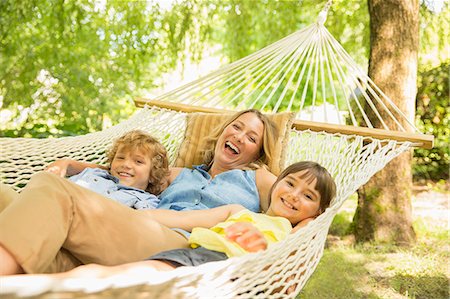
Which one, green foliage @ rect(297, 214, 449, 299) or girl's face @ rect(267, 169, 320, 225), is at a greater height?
girl's face @ rect(267, 169, 320, 225)

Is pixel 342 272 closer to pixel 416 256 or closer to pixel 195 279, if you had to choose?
pixel 416 256

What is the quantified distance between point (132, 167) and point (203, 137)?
0.52 metres

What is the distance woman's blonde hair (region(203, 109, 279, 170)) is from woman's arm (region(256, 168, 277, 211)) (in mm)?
91

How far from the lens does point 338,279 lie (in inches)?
127

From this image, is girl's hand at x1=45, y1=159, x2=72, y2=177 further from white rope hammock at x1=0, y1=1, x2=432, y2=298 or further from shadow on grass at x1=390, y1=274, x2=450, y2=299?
shadow on grass at x1=390, y1=274, x2=450, y2=299

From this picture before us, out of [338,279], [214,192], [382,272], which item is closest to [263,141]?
[214,192]

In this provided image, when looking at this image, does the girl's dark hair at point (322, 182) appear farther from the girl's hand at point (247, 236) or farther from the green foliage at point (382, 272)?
the green foliage at point (382, 272)

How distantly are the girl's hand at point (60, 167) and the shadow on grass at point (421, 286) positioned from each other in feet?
5.83

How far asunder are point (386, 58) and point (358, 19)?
144 centimetres

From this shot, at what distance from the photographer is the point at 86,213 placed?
1363 mm

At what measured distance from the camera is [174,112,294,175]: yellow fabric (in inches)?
91.5

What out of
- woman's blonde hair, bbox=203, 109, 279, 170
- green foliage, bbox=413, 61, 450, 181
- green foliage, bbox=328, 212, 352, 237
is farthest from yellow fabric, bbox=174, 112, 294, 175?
green foliage, bbox=413, 61, 450, 181

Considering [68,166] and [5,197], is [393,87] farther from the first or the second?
[5,197]

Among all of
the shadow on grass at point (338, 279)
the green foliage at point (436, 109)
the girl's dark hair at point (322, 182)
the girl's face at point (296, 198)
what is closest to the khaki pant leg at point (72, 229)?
the girl's face at point (296, 198)
